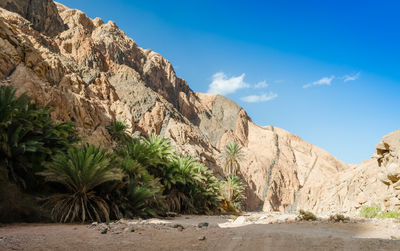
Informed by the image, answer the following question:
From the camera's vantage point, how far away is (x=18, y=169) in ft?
21.4

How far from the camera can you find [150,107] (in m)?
43.7

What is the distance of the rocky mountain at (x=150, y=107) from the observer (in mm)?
16609

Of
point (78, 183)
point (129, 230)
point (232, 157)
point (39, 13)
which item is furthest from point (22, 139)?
point (39, 13)

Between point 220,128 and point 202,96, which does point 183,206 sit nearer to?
point 220,128

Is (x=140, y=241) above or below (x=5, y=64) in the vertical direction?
below

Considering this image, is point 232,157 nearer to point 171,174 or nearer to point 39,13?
point 171,174

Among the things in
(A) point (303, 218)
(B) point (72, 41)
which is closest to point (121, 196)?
(A) point (303, 218)

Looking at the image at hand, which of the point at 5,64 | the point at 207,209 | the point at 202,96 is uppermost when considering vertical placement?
the point at 202,96

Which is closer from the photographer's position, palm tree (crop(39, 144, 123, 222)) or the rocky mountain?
palm tree (crop(39, 144, 123, 222))

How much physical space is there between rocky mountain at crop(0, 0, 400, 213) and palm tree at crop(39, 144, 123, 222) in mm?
7077

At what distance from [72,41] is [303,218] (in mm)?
48600

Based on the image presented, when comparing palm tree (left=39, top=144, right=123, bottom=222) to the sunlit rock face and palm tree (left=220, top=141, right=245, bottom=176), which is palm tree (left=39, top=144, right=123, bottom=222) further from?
palm tree (left=220, top=141, right=245, bottom=176)

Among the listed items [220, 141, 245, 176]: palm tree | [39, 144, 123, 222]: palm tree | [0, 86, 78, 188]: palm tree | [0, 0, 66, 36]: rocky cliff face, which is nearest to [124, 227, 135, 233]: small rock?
[39, 144, 123, 222]: palm tree

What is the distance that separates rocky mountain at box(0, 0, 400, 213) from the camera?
16609 millimetres
